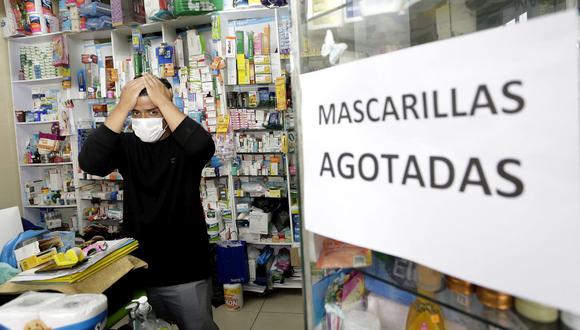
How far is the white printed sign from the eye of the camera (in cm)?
46

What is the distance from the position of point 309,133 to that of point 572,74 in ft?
1.60

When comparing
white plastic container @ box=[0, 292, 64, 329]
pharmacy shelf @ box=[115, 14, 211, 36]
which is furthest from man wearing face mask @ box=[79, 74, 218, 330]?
pharmacy shelf @ box=[115, 14, 211, 36]

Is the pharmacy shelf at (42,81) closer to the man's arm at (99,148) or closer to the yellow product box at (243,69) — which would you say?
the yellow product box at (243,69)

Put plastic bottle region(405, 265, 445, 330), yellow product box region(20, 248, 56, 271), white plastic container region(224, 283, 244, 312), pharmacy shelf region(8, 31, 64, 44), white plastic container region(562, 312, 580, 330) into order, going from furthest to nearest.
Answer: pharmacy shelf region(8, 31, 64, 44) → white plastic container region(224, 283, 244, 312) → yellow product box region(20, 248, 56, 271) → plastic bottle region(405, 265, 445, 330) → white plastic container region(562, 312, 580, 330)

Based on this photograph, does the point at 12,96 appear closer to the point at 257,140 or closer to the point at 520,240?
the point at 257,140

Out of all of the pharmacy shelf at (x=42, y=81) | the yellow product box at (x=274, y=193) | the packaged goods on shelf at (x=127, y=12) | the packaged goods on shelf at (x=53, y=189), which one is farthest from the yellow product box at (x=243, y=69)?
the packaged goods on shelf at (x=53, y=189)

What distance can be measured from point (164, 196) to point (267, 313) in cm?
221

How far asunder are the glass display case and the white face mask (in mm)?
1338

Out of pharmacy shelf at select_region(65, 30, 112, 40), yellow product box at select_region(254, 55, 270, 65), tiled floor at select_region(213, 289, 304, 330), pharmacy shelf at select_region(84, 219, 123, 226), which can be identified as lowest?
tiled floor at select_region(213, 289, 304, 330)

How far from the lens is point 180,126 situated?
1945mm

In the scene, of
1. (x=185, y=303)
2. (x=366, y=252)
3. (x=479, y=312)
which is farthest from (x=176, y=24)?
(x=479, y=312)

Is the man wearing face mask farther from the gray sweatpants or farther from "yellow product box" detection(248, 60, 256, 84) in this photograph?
"yellow product box" detection(248, 60, 256, 84)

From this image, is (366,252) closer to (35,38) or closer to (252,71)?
(252,71)

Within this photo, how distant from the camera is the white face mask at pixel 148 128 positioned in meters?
1.95
